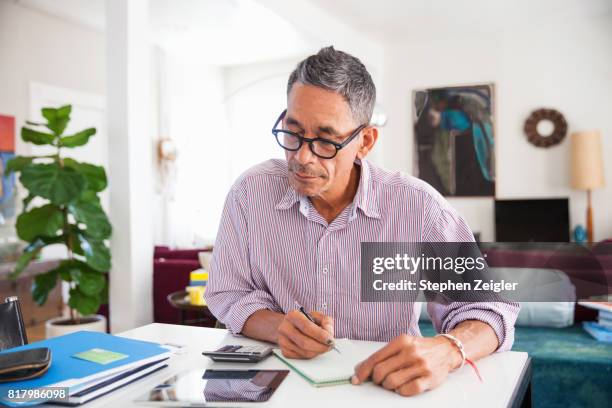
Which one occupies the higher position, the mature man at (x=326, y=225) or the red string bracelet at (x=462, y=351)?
the mature man at (x=326, y=225)

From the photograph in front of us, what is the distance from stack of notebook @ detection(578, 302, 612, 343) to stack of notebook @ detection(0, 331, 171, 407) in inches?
84.0

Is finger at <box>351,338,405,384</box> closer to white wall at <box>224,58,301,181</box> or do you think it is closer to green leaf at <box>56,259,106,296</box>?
green leaf at <box>56,259,106,296</box>

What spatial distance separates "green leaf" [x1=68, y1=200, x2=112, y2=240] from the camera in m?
2.97

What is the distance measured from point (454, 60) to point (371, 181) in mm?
5713

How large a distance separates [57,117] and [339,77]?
2.39 m

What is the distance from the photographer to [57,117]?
10.2 ft

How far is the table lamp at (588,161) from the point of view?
5598 mm

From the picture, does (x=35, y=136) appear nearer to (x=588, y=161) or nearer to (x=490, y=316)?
(x=490, y=316)

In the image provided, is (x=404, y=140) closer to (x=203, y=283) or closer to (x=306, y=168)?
(x=203, y=283)

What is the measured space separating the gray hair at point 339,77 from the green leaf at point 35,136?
2229 millimetres

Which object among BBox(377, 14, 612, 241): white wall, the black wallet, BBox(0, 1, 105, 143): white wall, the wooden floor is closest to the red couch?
the wooden floor

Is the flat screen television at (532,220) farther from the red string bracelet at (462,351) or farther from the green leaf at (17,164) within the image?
the red string bracelet at (462,351)

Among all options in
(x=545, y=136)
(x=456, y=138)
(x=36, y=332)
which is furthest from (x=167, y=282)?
(x=545, y=136)

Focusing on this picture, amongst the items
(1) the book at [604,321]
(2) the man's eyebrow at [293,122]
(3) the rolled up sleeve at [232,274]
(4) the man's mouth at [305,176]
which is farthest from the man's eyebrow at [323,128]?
(1) the book at [604,321]
